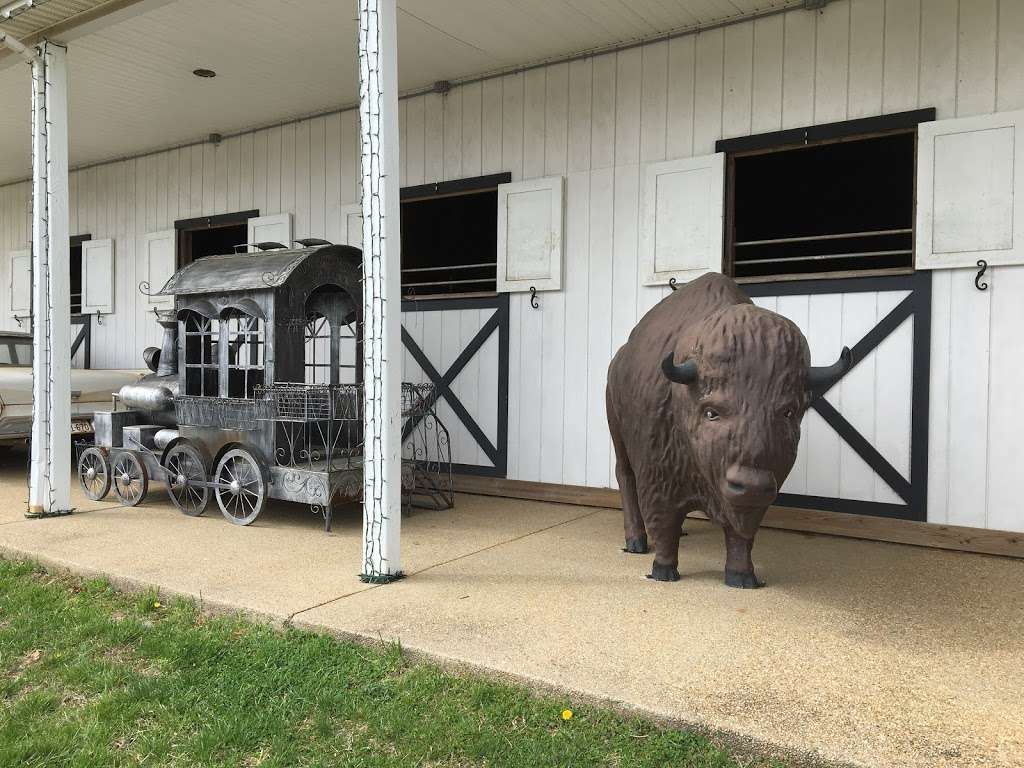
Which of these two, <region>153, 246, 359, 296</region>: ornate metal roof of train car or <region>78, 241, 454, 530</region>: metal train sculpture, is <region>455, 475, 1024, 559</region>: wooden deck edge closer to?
<region>78, 241, 454, 530</region>: metal train sculpture

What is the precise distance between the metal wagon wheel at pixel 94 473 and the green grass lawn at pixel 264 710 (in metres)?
3.04

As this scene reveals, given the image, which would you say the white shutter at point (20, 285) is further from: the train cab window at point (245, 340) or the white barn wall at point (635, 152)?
the train cab window at point (245, 340)

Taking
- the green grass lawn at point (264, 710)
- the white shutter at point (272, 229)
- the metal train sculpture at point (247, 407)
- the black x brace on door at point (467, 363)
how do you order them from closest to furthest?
the green grass lawn at point (264, 710)
the metal train sculpture at point (247, 407)
the black x brace on door at point (467, 363)
the white shutter at point (272, 229)

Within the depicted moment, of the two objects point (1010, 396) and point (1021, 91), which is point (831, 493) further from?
point (1021, 91)

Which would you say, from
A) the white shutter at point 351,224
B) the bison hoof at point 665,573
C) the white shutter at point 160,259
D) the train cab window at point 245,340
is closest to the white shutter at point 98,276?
the white shutter at point 160,259

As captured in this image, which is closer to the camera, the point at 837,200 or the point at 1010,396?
the point at 1010,396

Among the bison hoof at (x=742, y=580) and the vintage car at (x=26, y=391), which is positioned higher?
the vintage car at (x=26, y=391)

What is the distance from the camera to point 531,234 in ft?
22.8

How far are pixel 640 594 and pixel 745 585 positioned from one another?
1.99ft

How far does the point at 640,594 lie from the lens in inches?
159

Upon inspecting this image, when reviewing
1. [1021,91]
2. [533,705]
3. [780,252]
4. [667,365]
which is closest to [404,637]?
[533,705]

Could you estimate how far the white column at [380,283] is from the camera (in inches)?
164

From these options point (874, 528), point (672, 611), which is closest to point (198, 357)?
point (672, 611)

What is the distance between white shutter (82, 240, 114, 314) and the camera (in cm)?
1030
